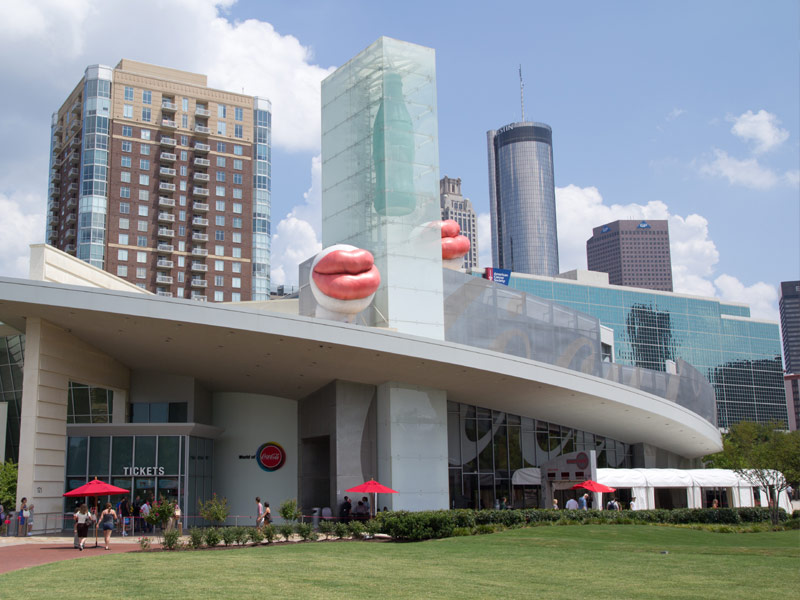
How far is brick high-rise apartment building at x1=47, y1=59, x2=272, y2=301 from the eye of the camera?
9750cm

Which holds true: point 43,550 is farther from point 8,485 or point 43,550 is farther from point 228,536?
point 8,485

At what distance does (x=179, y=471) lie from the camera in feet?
116

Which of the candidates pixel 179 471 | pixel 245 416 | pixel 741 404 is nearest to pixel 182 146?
pixel 245 416

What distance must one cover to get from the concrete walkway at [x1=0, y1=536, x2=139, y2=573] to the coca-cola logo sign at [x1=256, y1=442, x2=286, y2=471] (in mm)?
12312

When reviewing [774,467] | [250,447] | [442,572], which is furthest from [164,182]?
[442,572]

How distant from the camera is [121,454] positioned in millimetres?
34750

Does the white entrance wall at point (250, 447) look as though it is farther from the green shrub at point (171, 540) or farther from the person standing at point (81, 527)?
the green shrub at point (171, 540)

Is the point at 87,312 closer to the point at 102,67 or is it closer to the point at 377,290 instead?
the point at 377,290

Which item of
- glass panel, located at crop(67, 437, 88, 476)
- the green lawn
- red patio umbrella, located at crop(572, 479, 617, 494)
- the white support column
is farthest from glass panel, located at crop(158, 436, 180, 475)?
red patio umbrella, located at crop(572, 479, 617, 494)

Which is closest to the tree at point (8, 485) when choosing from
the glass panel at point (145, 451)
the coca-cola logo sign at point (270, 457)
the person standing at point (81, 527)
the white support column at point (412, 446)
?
the glass panel at point (145, 451)

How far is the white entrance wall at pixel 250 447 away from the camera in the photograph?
41219mm

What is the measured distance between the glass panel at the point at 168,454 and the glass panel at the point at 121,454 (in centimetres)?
120

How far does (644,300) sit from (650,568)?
15399 centimetres

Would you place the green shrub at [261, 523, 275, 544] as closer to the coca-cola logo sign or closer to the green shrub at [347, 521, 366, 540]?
the green shrub at [347, 521, 366, 540]
